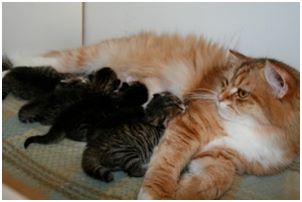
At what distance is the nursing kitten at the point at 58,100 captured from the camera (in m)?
1.49

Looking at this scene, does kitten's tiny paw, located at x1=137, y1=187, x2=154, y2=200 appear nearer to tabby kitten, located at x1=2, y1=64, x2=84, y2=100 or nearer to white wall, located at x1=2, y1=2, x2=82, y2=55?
tabby kitten, located at x1=2, y1=64, x2=84, y2=100

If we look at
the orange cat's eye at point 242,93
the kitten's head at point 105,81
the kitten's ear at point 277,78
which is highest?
the kitten's ear at point 277,78

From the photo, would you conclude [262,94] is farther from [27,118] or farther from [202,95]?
[27,118]

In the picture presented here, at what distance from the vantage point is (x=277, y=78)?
125 cm

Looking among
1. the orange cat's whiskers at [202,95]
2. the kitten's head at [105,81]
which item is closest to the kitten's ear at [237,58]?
the orange cat's whiskers at [202,95]

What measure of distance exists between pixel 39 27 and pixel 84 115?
2.58 ft

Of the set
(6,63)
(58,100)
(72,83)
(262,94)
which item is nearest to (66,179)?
(58,100)

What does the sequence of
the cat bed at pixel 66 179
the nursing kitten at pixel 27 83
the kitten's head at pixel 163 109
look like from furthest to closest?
the nursing kitten at pixel 27 83 < the kitten's head at pixel 163 109 < the cat bed at pixel 66 179

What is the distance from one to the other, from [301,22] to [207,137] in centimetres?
65

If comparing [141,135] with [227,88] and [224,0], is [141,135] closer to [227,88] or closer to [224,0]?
[227,88]

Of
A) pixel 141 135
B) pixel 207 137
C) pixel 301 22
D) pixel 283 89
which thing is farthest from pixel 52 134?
pixel 301 22

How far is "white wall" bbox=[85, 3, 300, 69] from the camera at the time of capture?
1694mm

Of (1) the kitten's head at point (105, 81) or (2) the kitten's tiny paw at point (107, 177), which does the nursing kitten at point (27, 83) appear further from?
(2) the kitten's tiny paw at point (107, 177)

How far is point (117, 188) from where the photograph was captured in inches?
49.1
